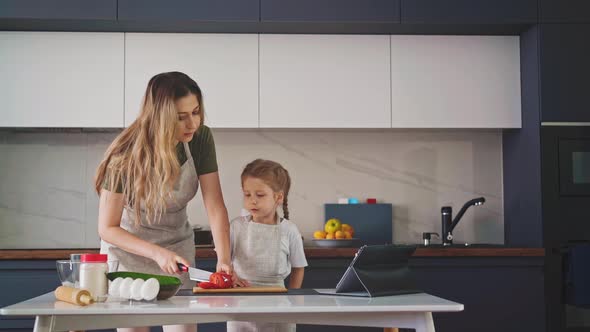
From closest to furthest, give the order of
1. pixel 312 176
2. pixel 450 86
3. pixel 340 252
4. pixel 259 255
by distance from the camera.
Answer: pixel 259 255 → pixel 340 252 → pixel 450 86 → pixel 312 176

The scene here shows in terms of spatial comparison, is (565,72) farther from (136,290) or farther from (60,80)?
(136,290)

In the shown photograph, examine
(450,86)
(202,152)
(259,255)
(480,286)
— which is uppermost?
(450,86)

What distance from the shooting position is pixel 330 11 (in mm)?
3891

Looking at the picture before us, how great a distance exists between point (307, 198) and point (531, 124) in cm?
126

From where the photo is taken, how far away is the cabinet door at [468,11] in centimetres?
392

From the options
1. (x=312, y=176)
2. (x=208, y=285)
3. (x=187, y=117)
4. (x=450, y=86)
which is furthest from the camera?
(x=312, y=176)

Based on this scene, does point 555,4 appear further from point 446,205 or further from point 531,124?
point 446,205

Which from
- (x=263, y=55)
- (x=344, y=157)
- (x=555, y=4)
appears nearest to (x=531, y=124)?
(x=555, y=4)

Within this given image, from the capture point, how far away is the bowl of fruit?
389 cm

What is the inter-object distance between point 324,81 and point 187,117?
67.7 inches

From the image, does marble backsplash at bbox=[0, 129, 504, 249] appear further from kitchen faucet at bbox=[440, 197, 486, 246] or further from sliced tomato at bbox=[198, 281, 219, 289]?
sliced tomato at bbox=[198, 281, 219, 289]

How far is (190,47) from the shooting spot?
13.0 ft

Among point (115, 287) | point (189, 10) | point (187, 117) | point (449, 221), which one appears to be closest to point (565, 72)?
point (449, 221)

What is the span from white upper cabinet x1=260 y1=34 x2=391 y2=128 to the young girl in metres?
1.15
